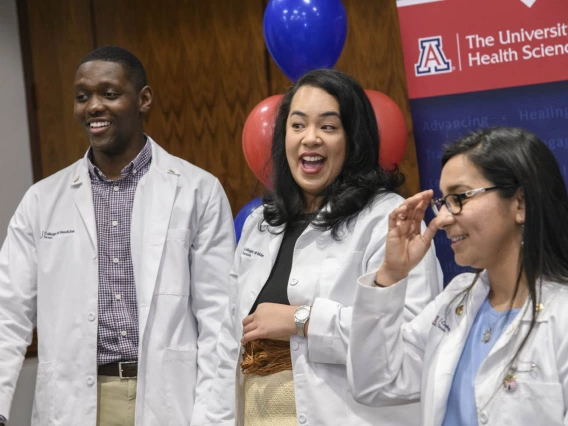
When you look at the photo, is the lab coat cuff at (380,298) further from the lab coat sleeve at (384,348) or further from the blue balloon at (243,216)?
the blue balloon at (243,216)

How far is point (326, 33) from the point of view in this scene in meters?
3.39

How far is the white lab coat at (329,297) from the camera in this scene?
7.42ft

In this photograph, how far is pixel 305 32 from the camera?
3.36 m

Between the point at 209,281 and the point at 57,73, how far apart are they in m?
2.56

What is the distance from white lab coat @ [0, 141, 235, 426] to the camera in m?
2.84

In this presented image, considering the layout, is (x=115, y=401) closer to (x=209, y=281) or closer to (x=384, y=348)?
(x=209, y=281)

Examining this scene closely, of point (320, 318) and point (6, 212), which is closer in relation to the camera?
point (320, 318)

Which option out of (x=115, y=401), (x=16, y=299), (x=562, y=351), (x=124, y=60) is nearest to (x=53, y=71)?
(x=124, y=60)

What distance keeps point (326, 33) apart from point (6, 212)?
2.39m

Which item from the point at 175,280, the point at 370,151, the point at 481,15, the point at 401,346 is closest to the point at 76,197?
the point at 175,280

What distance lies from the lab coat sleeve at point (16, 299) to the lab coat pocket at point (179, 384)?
0.50 m

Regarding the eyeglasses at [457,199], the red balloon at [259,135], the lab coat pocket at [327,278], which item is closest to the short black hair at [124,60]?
the red balloon at [259,135]

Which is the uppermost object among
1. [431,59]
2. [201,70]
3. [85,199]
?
[201,70]

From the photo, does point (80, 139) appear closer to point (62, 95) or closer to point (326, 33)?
point (62, 95)
